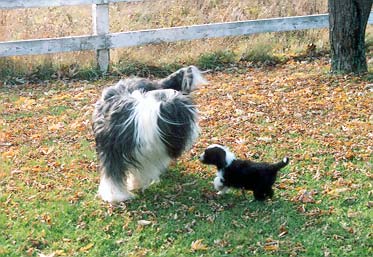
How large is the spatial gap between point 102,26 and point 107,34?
0.46ft

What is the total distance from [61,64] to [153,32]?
1492 millimetres

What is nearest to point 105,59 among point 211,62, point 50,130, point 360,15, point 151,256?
point 211,62

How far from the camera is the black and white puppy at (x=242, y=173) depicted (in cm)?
538

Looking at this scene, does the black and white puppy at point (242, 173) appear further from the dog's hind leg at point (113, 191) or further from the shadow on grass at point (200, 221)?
the dog's hind leg at point (113, 191)

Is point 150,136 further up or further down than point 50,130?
further up

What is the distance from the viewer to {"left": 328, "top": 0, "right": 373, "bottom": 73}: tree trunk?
913 centimetres

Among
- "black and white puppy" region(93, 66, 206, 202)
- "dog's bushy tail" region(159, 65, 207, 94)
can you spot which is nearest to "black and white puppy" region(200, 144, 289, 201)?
"black and white puppy" region(93, 66, 206, 202)

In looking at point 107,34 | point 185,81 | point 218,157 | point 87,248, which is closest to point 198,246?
point 87,248

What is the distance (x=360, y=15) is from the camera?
918 centimetres

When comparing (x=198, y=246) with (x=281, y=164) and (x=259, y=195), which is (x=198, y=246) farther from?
(x=281, y=164)

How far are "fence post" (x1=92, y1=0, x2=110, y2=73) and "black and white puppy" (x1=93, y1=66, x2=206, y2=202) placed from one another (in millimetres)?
4340

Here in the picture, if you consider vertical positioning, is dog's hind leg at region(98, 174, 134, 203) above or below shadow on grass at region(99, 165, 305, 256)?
above

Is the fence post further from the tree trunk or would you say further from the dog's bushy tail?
the dog's bushy tail

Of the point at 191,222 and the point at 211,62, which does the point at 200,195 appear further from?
the point at 211,62
